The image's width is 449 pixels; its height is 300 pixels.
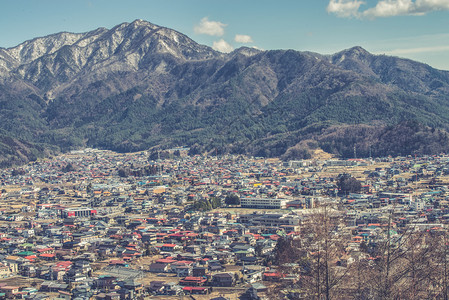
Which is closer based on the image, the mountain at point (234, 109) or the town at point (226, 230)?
the town at point (226, 230)

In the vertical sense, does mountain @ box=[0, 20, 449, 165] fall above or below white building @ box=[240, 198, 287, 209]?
above

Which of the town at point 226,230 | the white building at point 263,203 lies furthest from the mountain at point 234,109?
the white building at point 263,203

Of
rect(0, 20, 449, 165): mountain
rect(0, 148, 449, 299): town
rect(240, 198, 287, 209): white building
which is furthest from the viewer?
rect(0, 20, 449, 165): mountain

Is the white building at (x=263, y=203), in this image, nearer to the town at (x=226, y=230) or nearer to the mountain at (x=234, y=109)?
the town at (x=226, y=230)

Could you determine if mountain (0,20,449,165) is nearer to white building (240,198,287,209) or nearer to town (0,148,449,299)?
town (0,148,449,299)

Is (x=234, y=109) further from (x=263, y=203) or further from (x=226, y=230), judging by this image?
(x=226, y=230)

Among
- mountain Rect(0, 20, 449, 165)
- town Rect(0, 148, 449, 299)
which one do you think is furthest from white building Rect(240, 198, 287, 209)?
mountain Rect(0, 20, 449, 165)

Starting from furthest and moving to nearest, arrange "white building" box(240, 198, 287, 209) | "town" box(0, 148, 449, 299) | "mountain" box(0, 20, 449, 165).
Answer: "mountain" box(0, 20, 449, 165), "white building" box(240, 198, 287, 209), "town" box(0, 148, 449, 299)

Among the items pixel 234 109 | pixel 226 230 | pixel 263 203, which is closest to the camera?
pixel 226 230

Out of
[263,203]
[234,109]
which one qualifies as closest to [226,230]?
[263,203]

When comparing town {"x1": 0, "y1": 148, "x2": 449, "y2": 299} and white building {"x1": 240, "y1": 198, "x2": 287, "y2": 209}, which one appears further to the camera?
white building {"x1": 240, "y1": 198, "x2": 287, "y2": 209}
